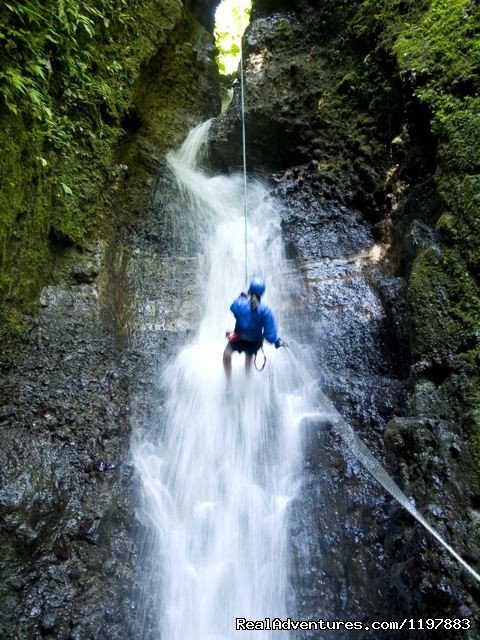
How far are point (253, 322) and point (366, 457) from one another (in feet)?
6.60

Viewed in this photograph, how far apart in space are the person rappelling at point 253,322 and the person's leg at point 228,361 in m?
0.13

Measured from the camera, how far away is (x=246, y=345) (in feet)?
17.7

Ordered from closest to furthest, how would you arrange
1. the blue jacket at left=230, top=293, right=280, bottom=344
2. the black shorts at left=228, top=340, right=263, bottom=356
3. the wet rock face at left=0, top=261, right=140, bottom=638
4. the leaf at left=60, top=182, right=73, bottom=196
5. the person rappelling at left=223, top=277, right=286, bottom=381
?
1. the wet rock face at left=0, top=261, right=140, bottom=638
2. the person rappelling at left=223, top=277, right=286, bottom=381
3. the blue jacket at left=230, top=293, right=280, bottom=344
4. the black shorts at left=228, top=340, right=263, bottom=356
5. the leaf at left=60, top=182, right=73, bottom=196

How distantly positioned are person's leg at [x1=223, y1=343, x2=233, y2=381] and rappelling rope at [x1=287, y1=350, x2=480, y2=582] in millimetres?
1007

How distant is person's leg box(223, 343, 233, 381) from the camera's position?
557cm

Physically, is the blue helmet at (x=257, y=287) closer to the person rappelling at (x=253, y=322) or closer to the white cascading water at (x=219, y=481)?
the person rappelling at (x=253, y=322)

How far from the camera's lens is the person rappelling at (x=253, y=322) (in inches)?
195

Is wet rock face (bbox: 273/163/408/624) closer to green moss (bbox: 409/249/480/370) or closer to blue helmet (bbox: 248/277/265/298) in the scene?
green moss (bbox: 409/249/480/370)

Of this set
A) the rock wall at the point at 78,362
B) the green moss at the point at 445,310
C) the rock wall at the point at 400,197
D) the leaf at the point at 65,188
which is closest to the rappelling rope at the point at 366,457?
the rock wall at the point at 400,197

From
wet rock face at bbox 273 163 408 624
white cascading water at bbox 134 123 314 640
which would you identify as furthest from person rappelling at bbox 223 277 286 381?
wet rock face at bbox 273 163 408 624

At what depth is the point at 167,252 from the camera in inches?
302

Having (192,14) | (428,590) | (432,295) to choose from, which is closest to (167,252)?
(432,295)

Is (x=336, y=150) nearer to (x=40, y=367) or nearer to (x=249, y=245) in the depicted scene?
(x=249, y=245)

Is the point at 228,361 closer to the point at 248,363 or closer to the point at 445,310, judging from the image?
the point at 248,363
